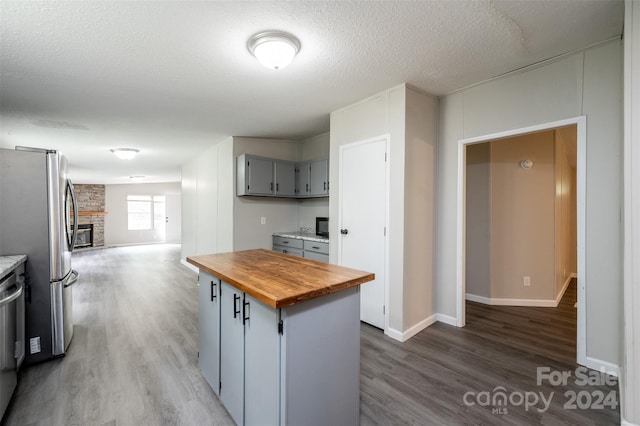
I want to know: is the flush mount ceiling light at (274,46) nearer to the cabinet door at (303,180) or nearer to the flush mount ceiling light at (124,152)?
the cabinet door at (303,180)

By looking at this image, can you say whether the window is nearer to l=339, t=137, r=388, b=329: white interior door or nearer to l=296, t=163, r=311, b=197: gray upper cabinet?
l=296, t=163, r=311, b=197: gray upper cabinet

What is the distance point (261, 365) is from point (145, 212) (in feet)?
37.9

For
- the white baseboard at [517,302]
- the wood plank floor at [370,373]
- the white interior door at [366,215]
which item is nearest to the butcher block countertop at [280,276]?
the wood plank floor at [370,373]

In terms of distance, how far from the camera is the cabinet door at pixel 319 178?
4152 millimetres

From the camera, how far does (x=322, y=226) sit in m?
4.41

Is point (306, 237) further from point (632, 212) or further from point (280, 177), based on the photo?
point (632, 212)

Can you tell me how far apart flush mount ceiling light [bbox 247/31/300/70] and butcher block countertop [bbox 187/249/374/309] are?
1.41m

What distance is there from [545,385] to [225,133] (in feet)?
15.2

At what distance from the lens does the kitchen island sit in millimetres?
1274

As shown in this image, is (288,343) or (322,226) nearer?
(288,343)

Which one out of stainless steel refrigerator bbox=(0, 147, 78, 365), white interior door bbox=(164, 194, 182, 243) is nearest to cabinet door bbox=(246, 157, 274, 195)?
stainless steel refrigerator bbox=(0, 147, 78, 365)

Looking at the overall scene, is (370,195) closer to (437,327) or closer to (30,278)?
(437,327)

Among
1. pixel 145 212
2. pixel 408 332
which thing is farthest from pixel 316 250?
pixel 145 212

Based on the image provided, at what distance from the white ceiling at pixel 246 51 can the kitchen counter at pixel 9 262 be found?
151 cm
